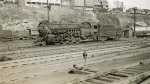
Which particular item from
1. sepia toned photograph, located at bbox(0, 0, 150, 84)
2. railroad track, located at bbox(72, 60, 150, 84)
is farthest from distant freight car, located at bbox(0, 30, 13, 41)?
railroad track, located at bbox(72, 60, 150, 84)

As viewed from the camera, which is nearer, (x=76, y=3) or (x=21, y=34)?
(x=21, y=34)

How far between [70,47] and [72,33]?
603cm

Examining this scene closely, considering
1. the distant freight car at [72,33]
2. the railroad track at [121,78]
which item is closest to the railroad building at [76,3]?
the distant freight car at [72,33]

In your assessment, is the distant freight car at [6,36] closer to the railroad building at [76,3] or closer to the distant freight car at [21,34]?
the distant freight car at [21,34]

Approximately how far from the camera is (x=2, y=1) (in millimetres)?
50156

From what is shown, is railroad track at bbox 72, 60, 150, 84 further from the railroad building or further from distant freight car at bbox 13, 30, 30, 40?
the railroad building

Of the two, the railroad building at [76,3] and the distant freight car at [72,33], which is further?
the railroad building at [76,3]

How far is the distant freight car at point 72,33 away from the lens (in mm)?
25375

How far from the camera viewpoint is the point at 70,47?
70.0 ft

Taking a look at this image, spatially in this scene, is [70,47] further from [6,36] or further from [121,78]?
[6,36]

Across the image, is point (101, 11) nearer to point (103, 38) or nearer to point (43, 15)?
point (43, 15)

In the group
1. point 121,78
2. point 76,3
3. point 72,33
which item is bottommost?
point 121,78

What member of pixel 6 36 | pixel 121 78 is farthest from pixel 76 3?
pixel 121 78

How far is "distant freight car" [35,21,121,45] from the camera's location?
83.3 feet
